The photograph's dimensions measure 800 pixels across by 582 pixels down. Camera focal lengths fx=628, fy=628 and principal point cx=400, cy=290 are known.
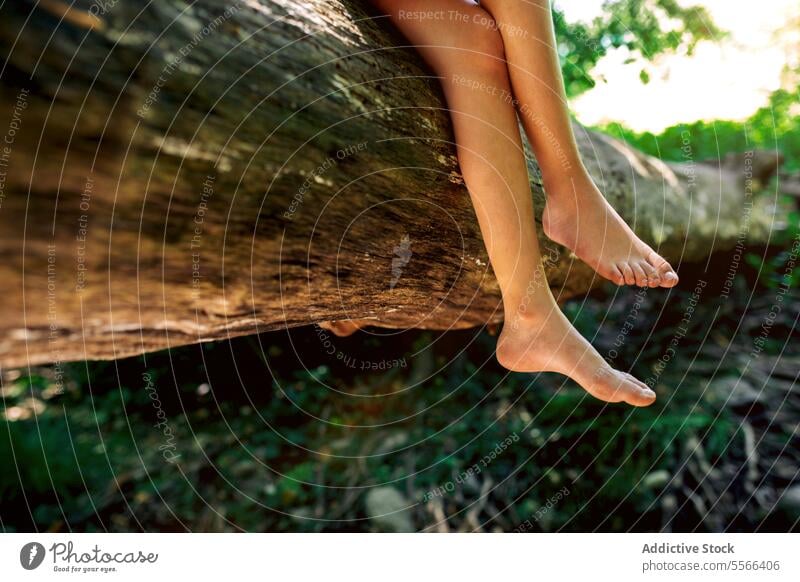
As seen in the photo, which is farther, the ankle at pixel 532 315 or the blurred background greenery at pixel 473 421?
the blurred background greenery at pixel 473 421

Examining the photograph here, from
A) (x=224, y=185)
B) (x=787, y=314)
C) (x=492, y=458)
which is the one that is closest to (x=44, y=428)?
(x=492, y=458)

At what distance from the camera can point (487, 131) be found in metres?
0.91

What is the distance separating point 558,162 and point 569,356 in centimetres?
31

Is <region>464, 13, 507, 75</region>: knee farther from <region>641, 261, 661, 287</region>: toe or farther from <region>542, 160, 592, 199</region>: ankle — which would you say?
<region>641, 261, 661, 287</region>: toe

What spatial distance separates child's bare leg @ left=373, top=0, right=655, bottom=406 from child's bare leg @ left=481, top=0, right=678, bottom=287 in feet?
0.09

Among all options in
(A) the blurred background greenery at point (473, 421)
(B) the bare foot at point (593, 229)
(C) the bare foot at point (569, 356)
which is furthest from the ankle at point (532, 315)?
(A) the blurred background greenery at point (473, 421)

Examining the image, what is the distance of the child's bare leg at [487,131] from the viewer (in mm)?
914

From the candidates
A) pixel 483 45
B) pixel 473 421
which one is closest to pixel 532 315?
pixel 483 45

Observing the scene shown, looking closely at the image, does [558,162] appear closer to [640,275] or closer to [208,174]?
[640,275]

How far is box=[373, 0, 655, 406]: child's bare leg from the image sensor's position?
91 cm

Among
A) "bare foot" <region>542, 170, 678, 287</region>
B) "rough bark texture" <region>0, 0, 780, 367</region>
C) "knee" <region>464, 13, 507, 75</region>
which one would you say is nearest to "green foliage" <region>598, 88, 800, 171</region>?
"bare foot" <region>542, 170, 678, 287</region>

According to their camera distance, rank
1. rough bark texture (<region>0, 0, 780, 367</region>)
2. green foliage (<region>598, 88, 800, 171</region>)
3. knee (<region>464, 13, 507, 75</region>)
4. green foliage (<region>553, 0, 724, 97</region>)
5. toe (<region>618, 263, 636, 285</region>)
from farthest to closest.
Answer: green foliage (<region>598, 88, 800, 171</region>), green foliage (<region>553, 0, 724, 97</region>), toe (<region>618, 263, 636, 285</region>), knee (<region>464, 13, 507, 75</region>), rough bark texture (<region>0, 0, 780, 367</region>)

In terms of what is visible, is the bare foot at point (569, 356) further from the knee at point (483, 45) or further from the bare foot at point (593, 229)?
the knee at point (483, 45)

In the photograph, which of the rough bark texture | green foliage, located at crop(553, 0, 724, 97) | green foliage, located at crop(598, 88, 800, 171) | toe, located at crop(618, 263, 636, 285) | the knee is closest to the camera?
the rough bark texture
